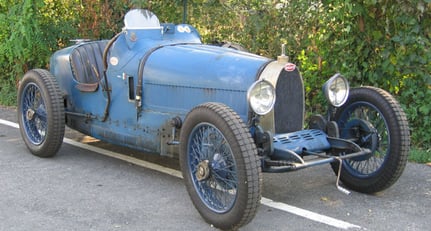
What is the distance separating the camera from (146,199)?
471 centimetres

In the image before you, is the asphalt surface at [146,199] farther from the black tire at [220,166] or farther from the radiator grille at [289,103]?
the radiator grille at [289,103]

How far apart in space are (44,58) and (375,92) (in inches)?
235

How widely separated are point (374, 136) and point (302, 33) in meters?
3.42

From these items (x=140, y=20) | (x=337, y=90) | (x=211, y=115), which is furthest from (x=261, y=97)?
(x=140, y=20)

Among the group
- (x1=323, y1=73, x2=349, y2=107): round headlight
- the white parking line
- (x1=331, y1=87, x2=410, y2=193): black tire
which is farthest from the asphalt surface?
(x1=323, y1=73, x2=349, y2=107): round headlight

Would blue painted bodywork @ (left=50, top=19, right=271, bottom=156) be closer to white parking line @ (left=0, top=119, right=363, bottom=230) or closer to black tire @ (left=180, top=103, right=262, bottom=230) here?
white parking line @ (left=0, top=119, right=363, bottom=230)

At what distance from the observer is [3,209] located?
14.6 feet

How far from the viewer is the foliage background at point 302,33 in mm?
6500

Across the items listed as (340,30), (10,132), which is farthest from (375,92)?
(10,132)

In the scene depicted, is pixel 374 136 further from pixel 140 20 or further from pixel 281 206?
pixel 140 20

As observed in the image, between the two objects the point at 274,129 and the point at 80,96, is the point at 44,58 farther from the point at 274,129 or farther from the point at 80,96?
the point at 274,129

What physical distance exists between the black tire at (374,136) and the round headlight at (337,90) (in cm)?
16

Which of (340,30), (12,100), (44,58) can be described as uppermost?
(340,30)

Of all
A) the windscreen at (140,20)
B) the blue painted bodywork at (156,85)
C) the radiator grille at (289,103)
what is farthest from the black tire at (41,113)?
the radiator grille at (289,103)
